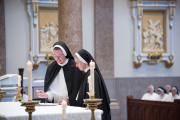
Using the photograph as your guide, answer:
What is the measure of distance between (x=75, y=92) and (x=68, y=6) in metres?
3.63

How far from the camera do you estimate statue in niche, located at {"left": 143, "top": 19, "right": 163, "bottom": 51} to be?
34.8ft

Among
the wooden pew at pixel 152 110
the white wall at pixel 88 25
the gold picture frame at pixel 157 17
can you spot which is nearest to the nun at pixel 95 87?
the wooden pew at pixel 152 110

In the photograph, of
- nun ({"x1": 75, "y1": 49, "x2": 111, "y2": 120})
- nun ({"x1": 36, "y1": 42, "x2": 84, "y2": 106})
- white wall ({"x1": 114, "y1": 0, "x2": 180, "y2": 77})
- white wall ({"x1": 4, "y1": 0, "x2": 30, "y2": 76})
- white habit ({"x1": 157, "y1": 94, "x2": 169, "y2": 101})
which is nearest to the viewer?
nun ({"x1": 75, "y1": 49, "x2": 111, "y2": 120})

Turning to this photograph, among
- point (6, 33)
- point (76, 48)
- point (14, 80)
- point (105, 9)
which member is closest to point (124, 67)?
point (105, 9)

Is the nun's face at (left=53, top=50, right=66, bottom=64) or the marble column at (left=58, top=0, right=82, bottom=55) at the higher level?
the marble column at (left=58, top=0, right=82, bottom=55)

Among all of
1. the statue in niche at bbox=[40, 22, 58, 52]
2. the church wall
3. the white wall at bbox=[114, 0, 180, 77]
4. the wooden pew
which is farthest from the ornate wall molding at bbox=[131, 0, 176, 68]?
the statue in niche at bbox=[40, 22, 58, 52]

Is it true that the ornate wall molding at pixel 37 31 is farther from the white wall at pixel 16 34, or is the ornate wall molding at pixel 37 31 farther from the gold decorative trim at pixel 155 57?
the gold decorative trim at pixel 155 57

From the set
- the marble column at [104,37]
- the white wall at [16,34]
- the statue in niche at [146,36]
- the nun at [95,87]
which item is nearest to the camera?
the nun at [95,87]

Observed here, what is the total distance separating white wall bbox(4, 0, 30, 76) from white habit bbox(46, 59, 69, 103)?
6.21 m

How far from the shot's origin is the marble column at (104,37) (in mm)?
9969

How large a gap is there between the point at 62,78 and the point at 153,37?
7.46 metres

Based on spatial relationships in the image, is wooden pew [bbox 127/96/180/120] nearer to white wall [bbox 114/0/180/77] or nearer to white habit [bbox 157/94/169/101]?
white habit [bbox 157/94/169/101]

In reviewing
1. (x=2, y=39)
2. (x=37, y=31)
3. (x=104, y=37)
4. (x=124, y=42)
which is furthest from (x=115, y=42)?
(x=2, y=39)

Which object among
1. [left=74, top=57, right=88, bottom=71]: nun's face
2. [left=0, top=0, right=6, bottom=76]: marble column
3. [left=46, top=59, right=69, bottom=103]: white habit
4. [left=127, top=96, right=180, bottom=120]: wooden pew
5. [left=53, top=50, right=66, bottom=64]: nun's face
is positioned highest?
[left=0, top=0, right=6, bottom=76]: marble column
